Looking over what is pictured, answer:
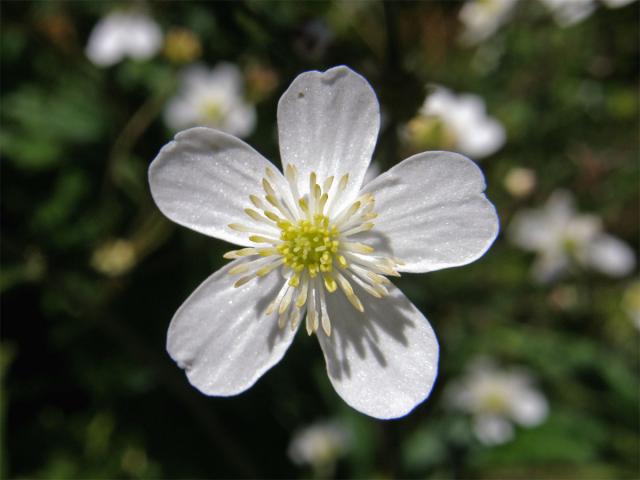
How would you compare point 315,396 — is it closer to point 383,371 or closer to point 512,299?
point 512,299

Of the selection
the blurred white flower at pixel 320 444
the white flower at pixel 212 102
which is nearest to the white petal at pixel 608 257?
the blurred white flower at pixel 320 444

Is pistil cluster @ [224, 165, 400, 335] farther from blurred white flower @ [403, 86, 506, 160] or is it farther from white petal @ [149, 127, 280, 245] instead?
blurred white flower @ [403, 86, 506, 160]

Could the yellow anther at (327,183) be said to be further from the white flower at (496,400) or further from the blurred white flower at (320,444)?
the white flower at (496,400)

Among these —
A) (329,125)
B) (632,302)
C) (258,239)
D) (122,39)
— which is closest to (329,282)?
(258,239)

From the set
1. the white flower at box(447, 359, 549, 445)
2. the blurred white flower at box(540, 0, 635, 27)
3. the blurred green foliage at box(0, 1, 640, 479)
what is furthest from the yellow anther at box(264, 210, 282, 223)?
the white flower at box(447, 359, 549, 445)

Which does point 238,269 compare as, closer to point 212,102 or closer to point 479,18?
point 212,102

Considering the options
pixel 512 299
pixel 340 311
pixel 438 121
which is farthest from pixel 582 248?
pixel 340 311
